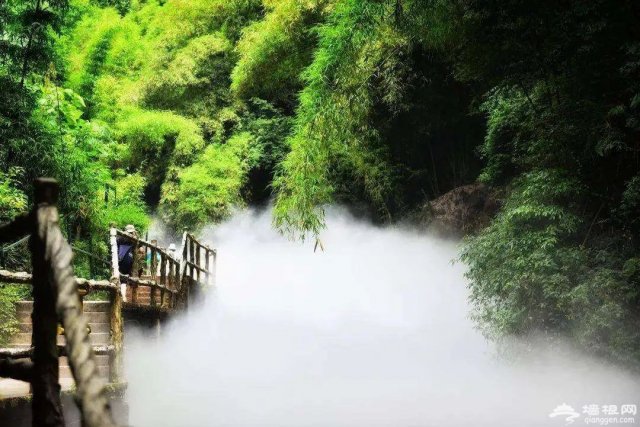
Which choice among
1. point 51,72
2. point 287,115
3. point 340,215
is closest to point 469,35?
point 51,72

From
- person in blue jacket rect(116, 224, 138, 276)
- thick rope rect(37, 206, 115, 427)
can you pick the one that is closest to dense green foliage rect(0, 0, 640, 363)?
person in blue jacket rect(116, 224, 138, 276)

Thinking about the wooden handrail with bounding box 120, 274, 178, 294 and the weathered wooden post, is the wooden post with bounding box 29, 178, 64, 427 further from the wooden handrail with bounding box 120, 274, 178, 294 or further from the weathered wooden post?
the wooden handrail with bounding box 120, 274, 178, 294

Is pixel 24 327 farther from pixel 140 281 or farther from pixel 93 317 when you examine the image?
pixel 140 281

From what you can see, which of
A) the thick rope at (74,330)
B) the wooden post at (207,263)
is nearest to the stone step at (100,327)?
the thick rope at (74,330)

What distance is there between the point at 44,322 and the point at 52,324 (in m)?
0.03

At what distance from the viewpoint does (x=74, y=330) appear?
4.07 ft

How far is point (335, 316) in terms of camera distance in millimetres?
11875

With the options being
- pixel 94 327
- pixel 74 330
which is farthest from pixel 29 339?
pixel 74 330

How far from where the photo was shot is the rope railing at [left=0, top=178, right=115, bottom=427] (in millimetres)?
1152

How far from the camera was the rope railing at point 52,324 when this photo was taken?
1152mm

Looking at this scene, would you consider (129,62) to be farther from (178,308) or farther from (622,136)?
(622,136)

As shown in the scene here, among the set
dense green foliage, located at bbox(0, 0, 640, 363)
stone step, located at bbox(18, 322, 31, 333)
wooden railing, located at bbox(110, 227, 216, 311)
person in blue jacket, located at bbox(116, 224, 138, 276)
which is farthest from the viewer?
person in blue jacket, located at bbox(116, 224, 138, 276)

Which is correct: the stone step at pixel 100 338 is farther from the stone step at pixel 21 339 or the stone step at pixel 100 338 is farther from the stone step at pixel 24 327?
the stone step at pixel 24 327

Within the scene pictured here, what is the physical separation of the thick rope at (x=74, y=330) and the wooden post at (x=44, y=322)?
0.02 metres
